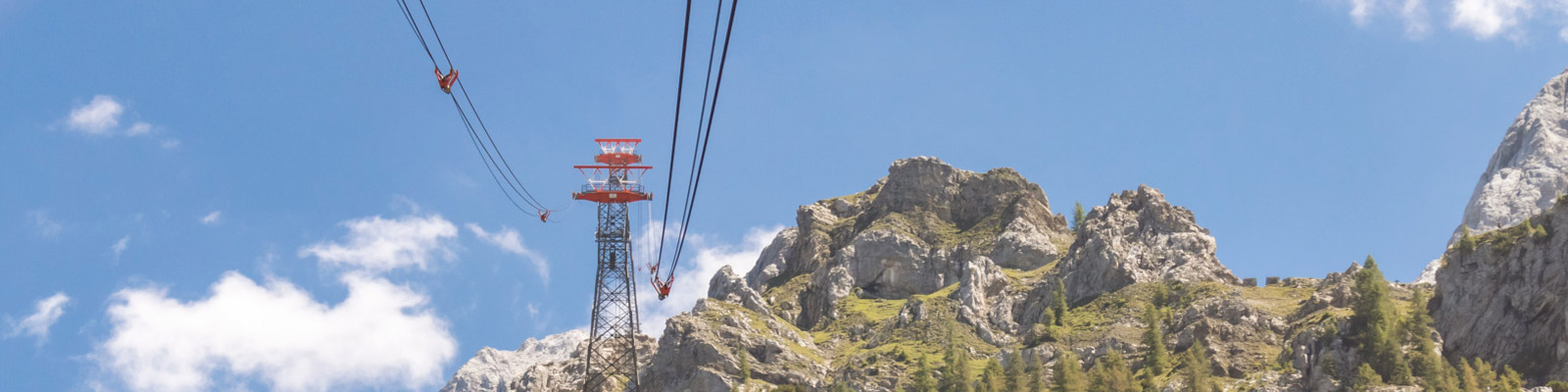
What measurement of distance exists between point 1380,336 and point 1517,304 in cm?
2014

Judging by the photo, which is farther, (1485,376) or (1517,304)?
(1517,304)

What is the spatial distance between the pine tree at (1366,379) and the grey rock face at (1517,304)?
21680 millimetres

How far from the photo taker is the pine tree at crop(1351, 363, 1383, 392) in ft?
575

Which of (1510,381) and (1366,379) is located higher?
(1366,379)

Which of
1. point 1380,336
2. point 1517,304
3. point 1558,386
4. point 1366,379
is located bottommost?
point 1558,386

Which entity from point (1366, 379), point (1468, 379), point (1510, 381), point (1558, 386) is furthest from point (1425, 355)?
point (1558, 386)

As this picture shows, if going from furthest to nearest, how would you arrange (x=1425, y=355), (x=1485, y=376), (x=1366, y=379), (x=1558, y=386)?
(x=1425, y=355) → (x=1366, y=379) → (x=1485, y=376) → (x=1558, y=386)

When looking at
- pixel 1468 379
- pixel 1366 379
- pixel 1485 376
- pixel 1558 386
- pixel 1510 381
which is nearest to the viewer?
pixel 1558 386

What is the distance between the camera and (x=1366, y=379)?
176000 mm

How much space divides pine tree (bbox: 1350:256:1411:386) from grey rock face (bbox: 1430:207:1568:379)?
10142 mm

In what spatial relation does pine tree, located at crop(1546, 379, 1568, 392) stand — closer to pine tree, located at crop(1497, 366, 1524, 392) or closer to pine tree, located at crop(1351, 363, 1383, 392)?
pine tree, located at crop(1497, 366, 1524, 392)

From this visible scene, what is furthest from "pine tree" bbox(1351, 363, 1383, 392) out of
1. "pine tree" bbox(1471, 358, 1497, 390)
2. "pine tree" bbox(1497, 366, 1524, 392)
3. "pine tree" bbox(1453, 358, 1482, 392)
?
"pine tree" bbox(1497, 366, 1524, 392)

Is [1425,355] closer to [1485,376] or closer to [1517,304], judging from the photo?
[1485,376]

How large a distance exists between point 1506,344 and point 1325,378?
2805 centimetres
